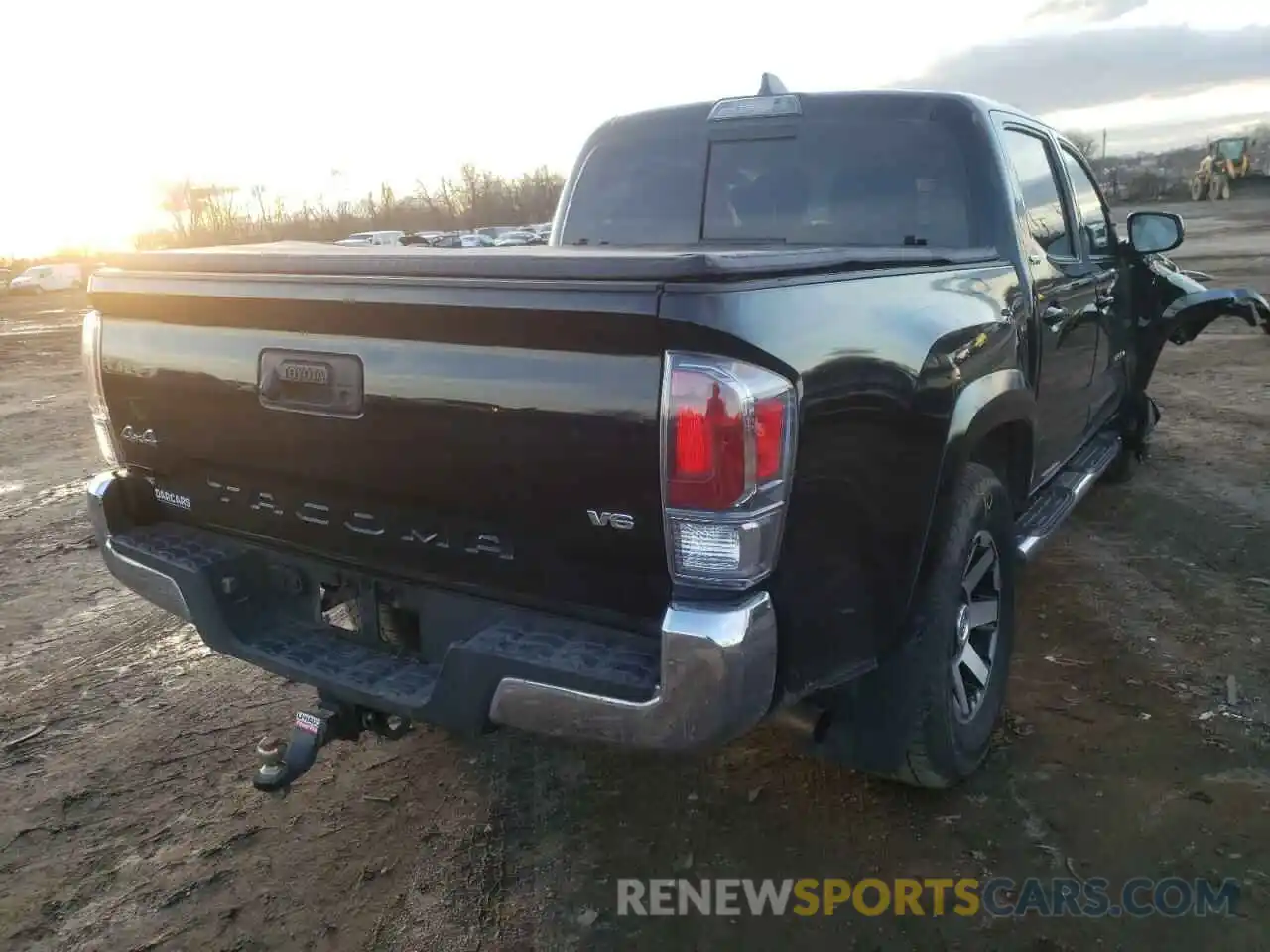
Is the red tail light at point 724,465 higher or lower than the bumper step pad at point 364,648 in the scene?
higher

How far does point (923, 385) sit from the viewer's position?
8.09ft

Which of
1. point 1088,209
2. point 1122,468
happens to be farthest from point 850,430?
point 1122,468

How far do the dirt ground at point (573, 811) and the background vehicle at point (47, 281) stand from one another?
4169 centimetres

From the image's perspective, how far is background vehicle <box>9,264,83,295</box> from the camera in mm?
39594

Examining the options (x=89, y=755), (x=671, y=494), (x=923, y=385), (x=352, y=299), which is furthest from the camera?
(x=89, y=755)

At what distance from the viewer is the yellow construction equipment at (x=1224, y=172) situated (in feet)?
138

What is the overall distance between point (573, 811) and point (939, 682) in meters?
1.16

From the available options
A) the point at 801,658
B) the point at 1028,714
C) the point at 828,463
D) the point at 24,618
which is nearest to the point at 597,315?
the point at 828,463

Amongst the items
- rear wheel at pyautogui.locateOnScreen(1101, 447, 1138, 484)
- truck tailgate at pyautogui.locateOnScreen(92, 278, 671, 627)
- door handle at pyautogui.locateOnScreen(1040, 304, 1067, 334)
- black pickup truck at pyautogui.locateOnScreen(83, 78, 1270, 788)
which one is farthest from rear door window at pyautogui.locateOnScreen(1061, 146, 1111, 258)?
truck tailgate at pyautogui.locateOnScreen(92, 278, 671, 627)

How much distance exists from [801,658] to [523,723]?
24.5 inches

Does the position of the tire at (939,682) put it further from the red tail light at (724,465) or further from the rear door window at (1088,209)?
the rear door window at (1088,209)

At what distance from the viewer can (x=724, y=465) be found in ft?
6.27

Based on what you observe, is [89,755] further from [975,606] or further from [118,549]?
[975,606]

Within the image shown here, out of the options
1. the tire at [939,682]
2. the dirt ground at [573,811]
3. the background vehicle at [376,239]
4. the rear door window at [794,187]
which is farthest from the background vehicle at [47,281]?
the tire at [939,682]
